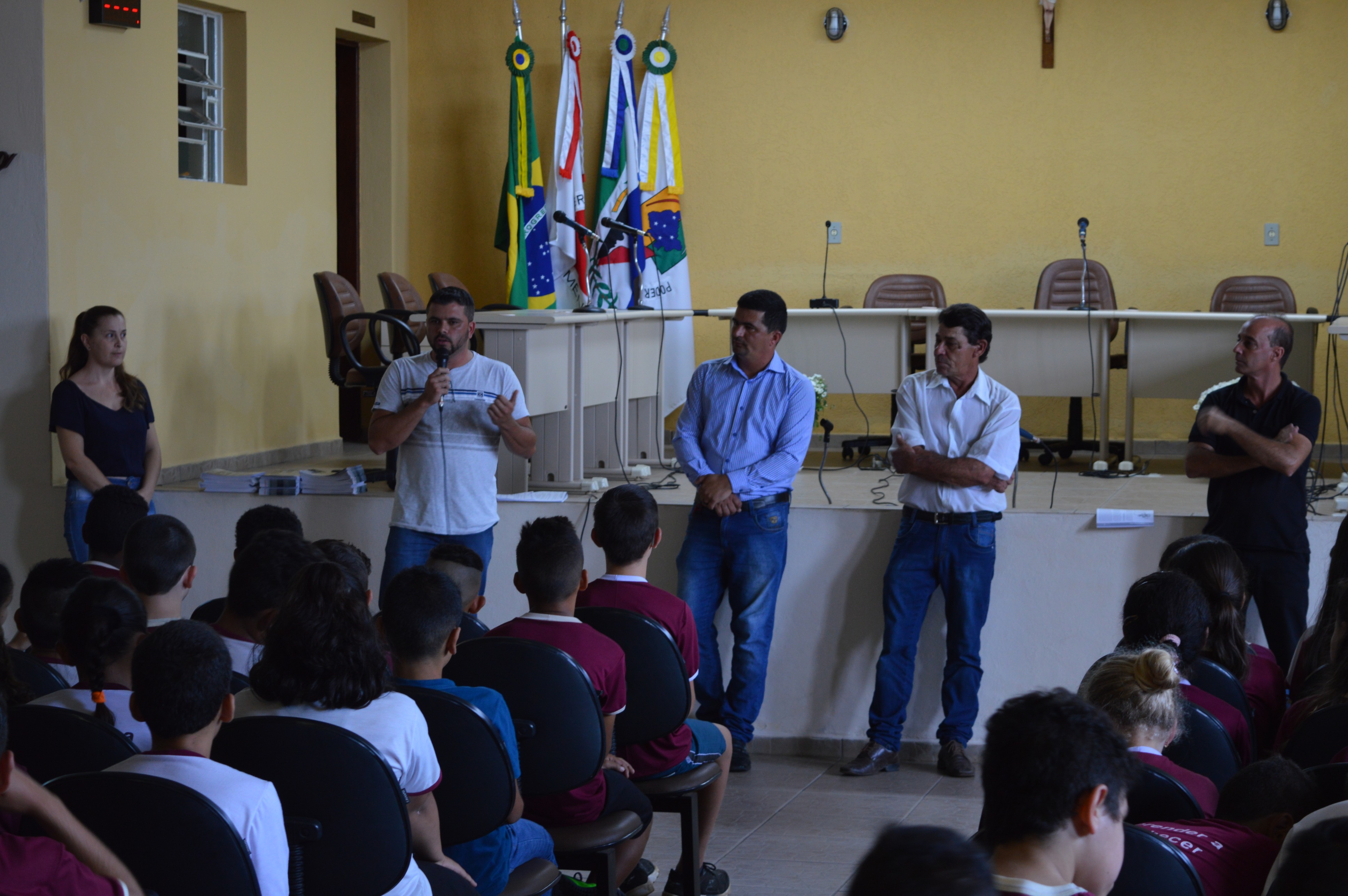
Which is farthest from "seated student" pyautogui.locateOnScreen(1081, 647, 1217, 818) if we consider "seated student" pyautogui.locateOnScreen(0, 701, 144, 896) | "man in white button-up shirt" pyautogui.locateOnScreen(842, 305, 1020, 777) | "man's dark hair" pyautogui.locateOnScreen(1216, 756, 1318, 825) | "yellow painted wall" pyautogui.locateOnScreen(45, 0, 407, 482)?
"yellow painted wall" pyautogui.locateOnScreen(45, 0, 407, 482)

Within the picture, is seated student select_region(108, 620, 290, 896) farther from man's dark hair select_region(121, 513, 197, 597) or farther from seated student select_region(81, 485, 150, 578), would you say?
seated student select_region(81, 485, 150, 578)

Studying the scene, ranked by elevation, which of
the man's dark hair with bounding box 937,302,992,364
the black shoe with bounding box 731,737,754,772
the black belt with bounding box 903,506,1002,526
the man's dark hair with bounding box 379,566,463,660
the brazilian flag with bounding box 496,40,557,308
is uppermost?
the brazilian flag with bounding box 496,40,557,308

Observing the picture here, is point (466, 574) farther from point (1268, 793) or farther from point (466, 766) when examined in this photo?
point (1268, 793)

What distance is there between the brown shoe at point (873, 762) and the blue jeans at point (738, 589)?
0.36 m

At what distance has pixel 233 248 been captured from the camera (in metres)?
6.65

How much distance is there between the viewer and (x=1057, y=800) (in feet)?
4.66

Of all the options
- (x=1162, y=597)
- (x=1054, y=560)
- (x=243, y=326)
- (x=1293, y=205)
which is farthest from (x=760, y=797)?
(x=1293, y=205)

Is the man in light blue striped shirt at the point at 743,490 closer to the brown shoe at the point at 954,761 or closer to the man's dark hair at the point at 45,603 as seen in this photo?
the brown shoe at the point at 954,761

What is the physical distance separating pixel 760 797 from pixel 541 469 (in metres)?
2.15

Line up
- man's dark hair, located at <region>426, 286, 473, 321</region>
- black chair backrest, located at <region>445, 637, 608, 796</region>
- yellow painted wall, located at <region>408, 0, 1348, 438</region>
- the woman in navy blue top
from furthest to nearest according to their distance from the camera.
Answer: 1. yellow painted wall, located at <region>408, 0, 1348, 438</region>
2. the woman in navy blue top
3. man's dark hair, located at <region>426, 286, 473, 321</region>
4. black chair backrest, located at <region>445, 637, 608, 796</region>

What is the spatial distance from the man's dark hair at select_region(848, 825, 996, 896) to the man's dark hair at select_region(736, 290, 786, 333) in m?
3.32

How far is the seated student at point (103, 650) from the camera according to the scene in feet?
7.35

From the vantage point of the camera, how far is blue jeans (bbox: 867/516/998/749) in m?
4.25

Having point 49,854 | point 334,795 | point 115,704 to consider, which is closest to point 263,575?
point 115,704
